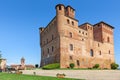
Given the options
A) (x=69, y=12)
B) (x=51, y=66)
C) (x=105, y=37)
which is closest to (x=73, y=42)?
(x=69, y=12)

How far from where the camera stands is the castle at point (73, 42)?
43469mm

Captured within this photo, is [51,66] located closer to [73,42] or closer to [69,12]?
[73,42]

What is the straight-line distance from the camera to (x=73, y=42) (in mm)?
45844

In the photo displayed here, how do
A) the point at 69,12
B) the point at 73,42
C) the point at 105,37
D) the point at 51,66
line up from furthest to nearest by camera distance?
the point at 105,37 → the point at 69,12 → the point at 73,42 → the point at 51,66

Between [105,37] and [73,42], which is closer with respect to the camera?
[73,42]

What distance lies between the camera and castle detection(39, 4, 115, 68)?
43.5 meters

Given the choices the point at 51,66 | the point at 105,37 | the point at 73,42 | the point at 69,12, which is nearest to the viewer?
the point at 51,66

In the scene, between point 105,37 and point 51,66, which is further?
point 105,37

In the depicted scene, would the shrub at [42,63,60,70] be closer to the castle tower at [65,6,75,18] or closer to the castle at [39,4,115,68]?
the castle at [39,4,115,68]

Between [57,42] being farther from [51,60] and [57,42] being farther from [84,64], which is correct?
[84,64]

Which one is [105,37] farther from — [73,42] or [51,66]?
[51,66]

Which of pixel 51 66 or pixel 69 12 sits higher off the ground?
pixel 69 12

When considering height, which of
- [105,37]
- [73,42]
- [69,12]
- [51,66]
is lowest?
[51,66]

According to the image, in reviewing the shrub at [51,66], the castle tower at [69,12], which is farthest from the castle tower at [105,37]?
the shrub at [51,66]
